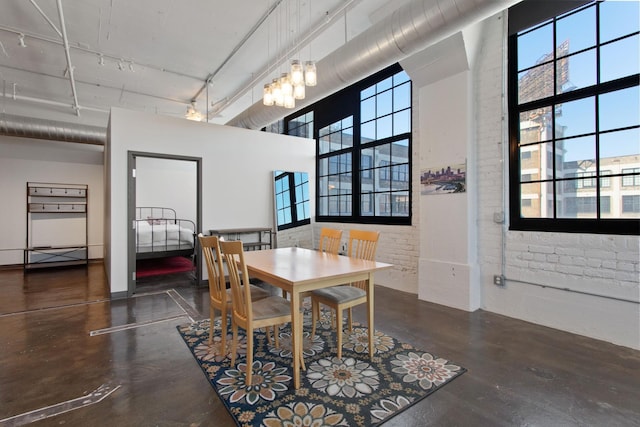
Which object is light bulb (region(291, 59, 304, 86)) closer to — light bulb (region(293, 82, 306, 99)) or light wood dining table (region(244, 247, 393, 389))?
light bulb (region(293, 82, 306, 99))

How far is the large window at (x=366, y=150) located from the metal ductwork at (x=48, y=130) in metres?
4.49

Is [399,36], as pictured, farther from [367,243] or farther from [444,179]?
[367,243]

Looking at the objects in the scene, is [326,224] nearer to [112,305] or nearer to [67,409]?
[112,305]

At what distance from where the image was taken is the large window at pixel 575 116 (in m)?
2.72

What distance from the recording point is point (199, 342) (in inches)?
109

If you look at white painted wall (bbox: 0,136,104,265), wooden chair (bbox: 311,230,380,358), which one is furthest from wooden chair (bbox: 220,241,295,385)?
white painted wall (bbox: 0,136,104,265)

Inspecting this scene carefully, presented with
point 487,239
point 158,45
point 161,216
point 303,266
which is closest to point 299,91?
point 303,266

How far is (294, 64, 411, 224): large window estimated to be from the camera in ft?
15.3

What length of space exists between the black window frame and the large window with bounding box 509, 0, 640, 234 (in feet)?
4.78

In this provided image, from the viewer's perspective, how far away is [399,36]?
2887 mm

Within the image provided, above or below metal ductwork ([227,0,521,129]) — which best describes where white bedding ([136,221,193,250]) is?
below

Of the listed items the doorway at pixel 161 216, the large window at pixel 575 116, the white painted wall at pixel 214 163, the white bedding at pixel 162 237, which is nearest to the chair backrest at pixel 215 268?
the doorway at pixel 161 216

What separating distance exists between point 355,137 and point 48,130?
5.95 m

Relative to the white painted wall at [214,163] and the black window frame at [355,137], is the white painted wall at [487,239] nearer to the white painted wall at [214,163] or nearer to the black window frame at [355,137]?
the black window frame at [355,137]
